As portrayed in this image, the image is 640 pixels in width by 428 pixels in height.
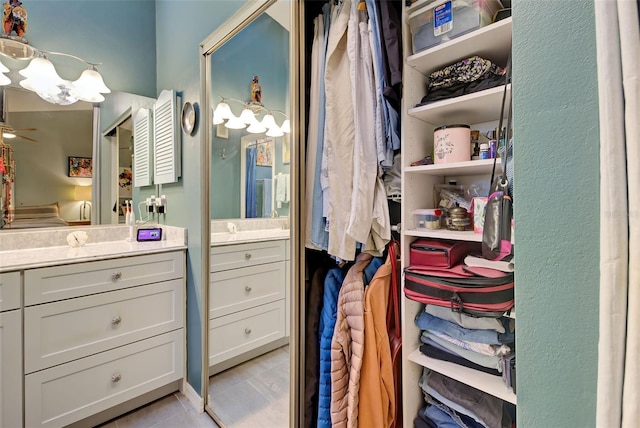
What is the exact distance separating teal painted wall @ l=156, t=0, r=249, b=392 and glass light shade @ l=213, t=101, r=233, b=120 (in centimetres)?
7

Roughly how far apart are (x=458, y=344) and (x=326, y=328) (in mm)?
491

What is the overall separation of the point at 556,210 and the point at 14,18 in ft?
8.76

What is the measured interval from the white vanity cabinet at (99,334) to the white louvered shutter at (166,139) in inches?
22.8

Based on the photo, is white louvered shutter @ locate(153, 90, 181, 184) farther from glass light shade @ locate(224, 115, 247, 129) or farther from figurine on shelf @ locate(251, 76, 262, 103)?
figurine on shelf @ locate(251, 76, 262, 103)

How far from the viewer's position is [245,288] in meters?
1.68

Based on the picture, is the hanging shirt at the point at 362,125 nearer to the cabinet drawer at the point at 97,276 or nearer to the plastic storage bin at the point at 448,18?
the plastic storage bin at the point at 448,18

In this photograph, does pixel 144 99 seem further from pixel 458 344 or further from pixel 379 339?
pixel 458 344

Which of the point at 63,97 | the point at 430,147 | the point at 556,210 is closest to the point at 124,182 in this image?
the point at 63,97

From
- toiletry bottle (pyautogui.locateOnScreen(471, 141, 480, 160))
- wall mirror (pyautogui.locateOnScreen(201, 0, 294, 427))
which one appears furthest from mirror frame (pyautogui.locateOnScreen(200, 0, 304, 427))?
toiletry bottle (pyautogui.locateOnScreen(471, 141, 480, 160))

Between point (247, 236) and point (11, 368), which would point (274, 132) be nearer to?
point (247, 236)

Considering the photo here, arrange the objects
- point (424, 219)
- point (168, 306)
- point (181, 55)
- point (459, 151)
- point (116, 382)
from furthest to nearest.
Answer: point (181, 55)
point (168, 306)
point (116, 382)
point (424, 219)
point (459, 151)

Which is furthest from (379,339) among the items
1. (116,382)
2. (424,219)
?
(116,382)

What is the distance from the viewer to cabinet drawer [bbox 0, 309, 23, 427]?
4.34ft

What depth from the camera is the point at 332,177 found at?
1.16 metres
